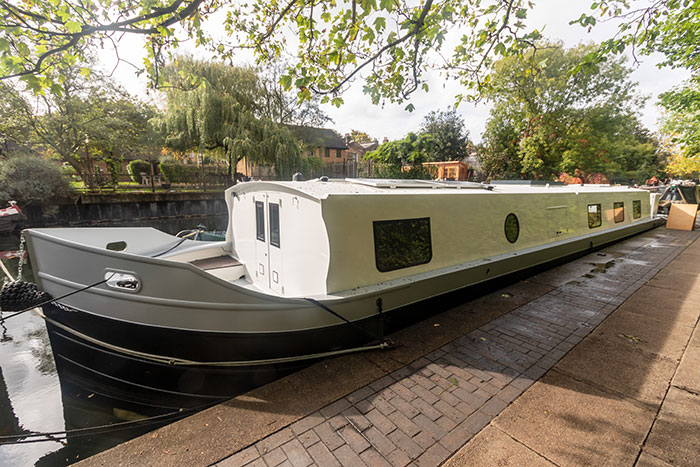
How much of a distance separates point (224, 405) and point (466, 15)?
594 cm

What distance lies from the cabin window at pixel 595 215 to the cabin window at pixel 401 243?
6350 mm

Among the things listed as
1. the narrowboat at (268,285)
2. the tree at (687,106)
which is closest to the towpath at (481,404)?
the narrowboat at (268,285)

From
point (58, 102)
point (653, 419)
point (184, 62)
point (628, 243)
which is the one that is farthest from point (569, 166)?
point (58, 102)

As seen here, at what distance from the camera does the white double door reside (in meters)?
4.08

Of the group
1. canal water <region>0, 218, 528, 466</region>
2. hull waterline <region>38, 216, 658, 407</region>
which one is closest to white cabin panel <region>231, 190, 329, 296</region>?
hull waterline <region>38, 216, 658, 407</region>

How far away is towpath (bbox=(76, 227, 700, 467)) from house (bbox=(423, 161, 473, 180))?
2377 centimetres

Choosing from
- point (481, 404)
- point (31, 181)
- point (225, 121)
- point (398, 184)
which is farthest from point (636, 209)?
point (31, 181)

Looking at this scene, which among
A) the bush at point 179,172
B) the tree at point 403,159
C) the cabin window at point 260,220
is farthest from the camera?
the bush at point 179,172

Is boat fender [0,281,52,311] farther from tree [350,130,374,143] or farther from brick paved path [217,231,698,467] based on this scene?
tree [350,130,374,143]

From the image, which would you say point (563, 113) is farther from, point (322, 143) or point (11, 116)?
point (11, 116)

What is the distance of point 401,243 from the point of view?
3.84m

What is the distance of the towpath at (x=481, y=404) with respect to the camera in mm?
2039

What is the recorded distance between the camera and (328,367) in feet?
10.2

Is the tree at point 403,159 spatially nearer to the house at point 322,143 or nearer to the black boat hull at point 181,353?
the house at point 322,143
